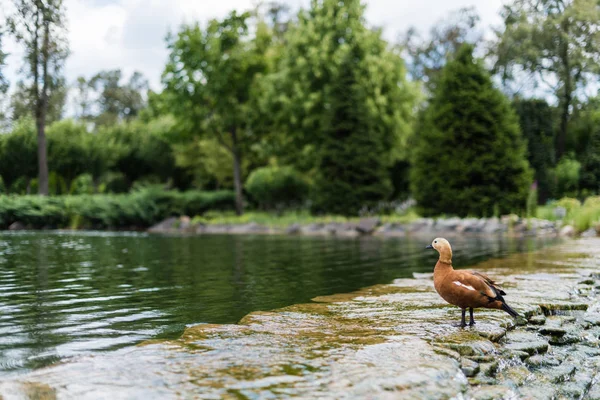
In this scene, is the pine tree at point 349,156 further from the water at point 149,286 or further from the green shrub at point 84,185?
the green shrub at point 84,185

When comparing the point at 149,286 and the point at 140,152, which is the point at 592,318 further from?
the point at 140,152

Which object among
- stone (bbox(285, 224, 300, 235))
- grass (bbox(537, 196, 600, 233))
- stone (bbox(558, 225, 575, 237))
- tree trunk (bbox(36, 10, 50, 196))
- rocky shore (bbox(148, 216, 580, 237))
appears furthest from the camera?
tree trunk (bbox(36, 10, 50, 196))

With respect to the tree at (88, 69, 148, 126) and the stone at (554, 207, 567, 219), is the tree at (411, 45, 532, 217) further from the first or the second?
the tree at (88, 69, 148, 126)

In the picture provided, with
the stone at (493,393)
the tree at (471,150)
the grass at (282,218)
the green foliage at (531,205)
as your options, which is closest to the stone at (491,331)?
the stone at (493,393)

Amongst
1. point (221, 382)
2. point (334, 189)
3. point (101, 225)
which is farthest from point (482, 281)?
point (101, 225)

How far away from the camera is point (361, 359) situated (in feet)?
14.3

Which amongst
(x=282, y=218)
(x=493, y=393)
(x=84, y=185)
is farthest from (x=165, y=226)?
(x=493, y=393)

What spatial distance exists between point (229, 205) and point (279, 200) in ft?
17.0

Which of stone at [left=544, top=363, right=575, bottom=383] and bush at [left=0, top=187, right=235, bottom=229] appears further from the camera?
bush at [left=0, top=187, right=235, bottom=229]

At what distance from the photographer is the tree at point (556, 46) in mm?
34781

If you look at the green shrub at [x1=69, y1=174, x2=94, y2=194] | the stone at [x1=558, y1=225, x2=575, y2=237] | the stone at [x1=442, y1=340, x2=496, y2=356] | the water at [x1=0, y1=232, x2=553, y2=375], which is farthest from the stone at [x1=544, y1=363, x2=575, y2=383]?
the green shrub at [x1=69, y1=174, x2=94, y2=194]

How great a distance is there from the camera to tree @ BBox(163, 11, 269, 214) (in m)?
35.6

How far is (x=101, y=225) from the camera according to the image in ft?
115

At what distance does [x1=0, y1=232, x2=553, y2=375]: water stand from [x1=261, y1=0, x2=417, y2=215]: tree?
39.7 feet
